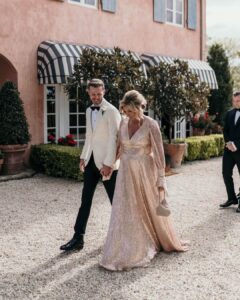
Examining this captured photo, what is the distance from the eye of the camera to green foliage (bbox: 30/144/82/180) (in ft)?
35.0

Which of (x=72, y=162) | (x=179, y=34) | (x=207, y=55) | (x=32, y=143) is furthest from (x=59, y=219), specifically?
(x=207, y=55)

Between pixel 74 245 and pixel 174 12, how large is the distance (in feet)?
42.9

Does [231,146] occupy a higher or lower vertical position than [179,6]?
lower

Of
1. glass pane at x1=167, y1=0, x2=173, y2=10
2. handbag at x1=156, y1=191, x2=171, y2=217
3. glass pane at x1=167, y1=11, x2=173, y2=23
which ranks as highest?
glass pane at x1=167, y1=0, x2=173, y2=10

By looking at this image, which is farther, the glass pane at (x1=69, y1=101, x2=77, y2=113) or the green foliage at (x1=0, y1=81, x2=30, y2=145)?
the glass pane at (x1=69, y1=101, x2=77, y2=113)

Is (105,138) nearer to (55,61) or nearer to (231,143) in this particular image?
(231,143)

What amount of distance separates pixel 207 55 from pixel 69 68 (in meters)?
9.66

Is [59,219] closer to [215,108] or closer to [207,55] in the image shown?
[215,108]

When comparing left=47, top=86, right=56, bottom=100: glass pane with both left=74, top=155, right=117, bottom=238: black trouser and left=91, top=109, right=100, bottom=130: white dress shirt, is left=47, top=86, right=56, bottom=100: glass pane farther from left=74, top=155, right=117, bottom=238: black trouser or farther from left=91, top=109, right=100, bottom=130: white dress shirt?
left=74, top=155, right=117, bottom=238: black trouser

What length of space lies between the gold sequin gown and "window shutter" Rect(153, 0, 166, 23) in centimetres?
1129

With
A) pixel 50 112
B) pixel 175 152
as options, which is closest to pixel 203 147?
pixel 175 152

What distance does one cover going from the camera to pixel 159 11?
52.4 feet

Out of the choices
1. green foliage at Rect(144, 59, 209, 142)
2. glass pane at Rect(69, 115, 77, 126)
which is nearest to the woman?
green foliage at Rect(144, 59, 209, 142)

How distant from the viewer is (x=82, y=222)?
5809 millimetres
